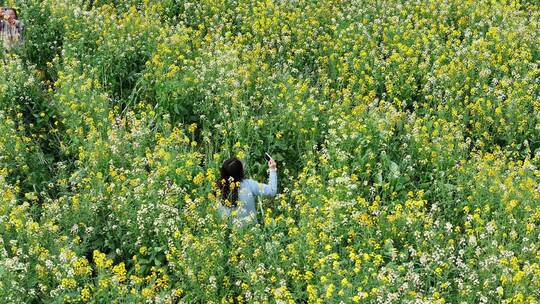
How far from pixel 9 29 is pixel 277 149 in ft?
16.8

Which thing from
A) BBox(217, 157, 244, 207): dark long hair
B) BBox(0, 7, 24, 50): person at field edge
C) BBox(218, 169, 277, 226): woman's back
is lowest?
BBox(218, 169, 277, 226): woman's back

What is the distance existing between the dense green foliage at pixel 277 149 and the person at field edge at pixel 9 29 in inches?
8.5

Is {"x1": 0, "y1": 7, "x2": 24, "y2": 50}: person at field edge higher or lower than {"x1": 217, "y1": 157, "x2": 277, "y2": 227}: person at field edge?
below

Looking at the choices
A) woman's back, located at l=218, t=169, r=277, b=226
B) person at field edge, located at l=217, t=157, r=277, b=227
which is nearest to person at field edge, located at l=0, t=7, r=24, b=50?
person at field edge, located at l=217, t=157, r=277, b=227

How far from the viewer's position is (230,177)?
307 inches

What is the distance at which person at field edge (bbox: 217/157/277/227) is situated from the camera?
7.68 meters

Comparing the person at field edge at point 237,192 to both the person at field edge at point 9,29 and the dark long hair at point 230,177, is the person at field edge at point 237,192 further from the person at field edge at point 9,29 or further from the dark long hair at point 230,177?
the person at field edge at point 9,29

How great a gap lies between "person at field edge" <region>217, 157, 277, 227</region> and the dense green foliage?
0.55 feet

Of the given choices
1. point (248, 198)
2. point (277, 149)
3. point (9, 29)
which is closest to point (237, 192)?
point (248, 198)

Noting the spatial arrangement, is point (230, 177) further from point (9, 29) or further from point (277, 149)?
point (9, 29)

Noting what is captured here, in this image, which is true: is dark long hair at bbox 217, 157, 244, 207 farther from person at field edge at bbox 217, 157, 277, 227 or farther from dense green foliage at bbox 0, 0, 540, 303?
dense green foliage at bbox 0, 0, 540, 303

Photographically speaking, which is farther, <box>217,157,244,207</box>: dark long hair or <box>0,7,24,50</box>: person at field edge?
<box>0,7,24,50</box>: person at field edge

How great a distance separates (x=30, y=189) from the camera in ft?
29.0

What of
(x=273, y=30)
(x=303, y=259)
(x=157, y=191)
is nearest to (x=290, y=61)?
(x=273, y=30)
